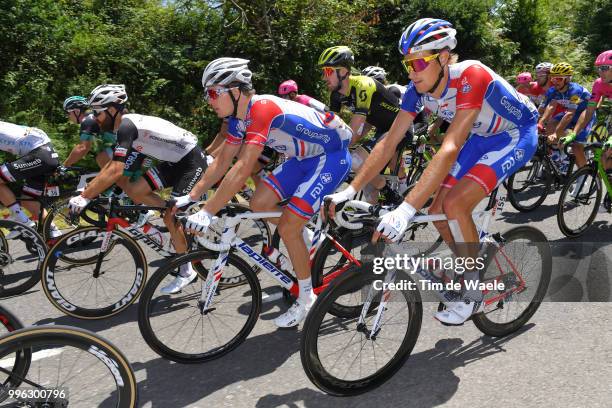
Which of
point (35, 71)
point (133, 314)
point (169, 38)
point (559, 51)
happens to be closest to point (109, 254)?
point (133, 314)

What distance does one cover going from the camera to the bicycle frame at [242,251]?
3809mm

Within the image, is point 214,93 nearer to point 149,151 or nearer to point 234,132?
point 234,132

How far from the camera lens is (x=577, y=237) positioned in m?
6.34

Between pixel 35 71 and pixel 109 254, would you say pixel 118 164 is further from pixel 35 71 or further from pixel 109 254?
pixel 35 71

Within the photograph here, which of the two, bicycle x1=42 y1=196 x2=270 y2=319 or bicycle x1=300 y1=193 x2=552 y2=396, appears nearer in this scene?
bicycle x1=300 y1=193 x2=552 y2=396

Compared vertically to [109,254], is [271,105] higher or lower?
higher

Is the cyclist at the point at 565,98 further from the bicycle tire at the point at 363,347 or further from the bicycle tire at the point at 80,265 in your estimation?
the bicycle tire at the point at 80,265

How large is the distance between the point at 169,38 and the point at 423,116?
27.8 feet

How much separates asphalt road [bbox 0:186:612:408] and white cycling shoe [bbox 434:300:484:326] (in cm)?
34

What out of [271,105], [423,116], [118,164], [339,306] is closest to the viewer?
[339,306]

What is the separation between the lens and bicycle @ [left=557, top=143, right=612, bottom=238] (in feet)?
19.9

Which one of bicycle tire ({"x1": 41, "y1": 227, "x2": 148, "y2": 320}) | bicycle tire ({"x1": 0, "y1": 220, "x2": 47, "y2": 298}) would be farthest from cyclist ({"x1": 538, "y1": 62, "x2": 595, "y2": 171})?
bicycle tire ({"x1": 0, "y1": 220, "x2": 47, "y2": 298})

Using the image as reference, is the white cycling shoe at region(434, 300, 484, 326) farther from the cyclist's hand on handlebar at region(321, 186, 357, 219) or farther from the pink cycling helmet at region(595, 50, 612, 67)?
the pink cycling helmet at region(595, 50, 612, 67)

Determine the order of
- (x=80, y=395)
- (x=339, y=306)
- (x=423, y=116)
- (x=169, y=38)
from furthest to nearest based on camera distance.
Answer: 1. (x=169, y=38)
2. (x=423, y=116)
3. (x=339, y=306)
4. (x=80, y=395)
